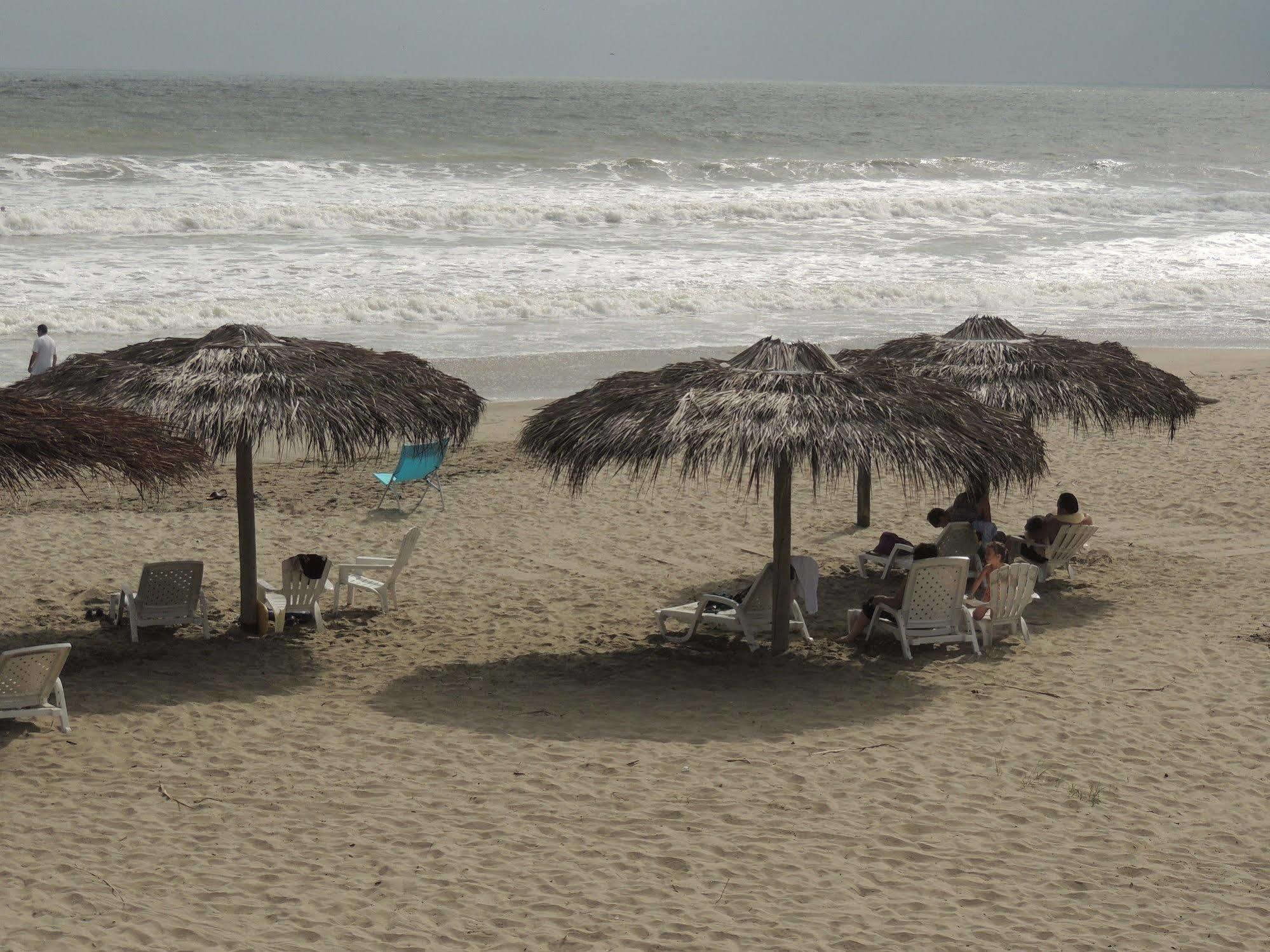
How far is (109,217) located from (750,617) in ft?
75.0

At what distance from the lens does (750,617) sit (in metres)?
7.73

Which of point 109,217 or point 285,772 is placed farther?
point 109,217

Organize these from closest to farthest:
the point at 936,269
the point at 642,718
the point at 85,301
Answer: the point at 642,718
the point at 85,301
the point at 936,269

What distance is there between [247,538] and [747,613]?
2986mm

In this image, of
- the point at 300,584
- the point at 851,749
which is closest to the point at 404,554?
the point at 300,584

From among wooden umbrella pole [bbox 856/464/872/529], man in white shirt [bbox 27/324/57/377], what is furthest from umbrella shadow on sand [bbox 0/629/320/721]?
man in white shirt [bbox 27/324/57/377]

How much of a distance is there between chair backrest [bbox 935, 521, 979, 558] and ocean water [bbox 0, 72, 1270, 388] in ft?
32.3

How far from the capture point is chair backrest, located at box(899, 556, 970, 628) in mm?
7410

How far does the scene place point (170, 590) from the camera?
306 inches

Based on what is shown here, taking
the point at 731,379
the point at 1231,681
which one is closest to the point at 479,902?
the point at 731,379

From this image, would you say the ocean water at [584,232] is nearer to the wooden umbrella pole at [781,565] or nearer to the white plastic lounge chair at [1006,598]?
the wooden umbrella pole at [781,565]

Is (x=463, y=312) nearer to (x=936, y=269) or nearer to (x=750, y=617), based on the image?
(x=936, y=269)

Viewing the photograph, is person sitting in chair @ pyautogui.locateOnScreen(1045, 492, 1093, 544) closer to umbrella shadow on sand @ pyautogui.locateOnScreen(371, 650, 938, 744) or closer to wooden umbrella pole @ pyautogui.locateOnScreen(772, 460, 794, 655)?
umbrella shadow on sand @ pyautogui.locateOnScreen(371, 650, 938, 744)

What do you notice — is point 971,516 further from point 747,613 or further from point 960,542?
point 747,613
